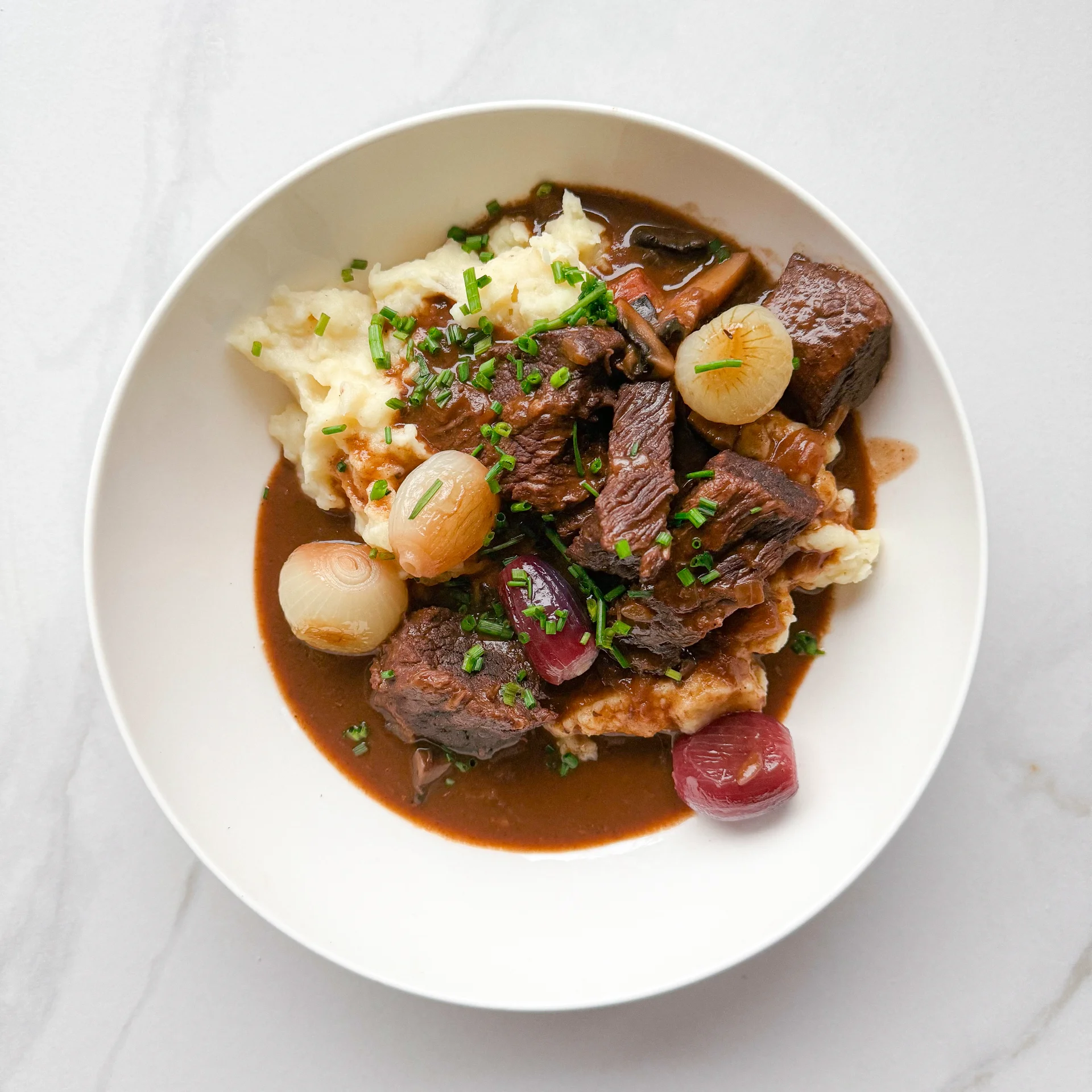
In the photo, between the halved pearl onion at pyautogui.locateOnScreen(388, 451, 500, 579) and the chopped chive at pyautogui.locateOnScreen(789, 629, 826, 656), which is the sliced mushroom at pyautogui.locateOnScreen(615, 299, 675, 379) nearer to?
the halved pearl onion at pyautogui.locateOnScreen(388, 451, 500, 579)

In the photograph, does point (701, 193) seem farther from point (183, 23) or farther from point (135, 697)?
point (135, 697)

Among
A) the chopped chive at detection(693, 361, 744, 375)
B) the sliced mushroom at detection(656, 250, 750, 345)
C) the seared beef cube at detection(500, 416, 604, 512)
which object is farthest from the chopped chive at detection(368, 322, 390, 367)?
the chopped chive at detection(693, 361, 744, 375)

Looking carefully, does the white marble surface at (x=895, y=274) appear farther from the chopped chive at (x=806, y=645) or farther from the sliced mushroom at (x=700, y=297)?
the chopped chive at (x=806, y=645)

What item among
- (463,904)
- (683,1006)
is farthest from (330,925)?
(683,1006)

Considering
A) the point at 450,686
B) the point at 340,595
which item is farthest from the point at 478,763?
the point at 340,595

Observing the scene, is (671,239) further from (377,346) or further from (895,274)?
(377,346)

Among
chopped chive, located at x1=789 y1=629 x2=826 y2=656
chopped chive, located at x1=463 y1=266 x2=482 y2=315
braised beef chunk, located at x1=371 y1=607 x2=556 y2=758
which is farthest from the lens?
chopped chive, located at x1=789 y1=629 x2=826 y2=656

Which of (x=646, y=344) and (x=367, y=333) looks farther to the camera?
(x=367, y=333)
